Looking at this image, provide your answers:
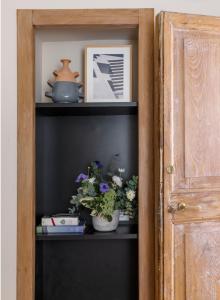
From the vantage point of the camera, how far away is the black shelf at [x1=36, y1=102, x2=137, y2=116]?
1727 millimetres

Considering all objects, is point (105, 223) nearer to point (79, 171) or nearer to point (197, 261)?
point (79, 171)

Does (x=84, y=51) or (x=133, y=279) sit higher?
(x=84, y=51)

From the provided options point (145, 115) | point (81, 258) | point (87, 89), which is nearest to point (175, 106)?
point (145, 115)

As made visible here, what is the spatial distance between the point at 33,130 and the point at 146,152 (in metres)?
0.61

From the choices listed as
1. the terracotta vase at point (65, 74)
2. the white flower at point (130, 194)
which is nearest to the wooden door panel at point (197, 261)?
the white flower at point (130, 194)

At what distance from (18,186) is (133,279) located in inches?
36.4

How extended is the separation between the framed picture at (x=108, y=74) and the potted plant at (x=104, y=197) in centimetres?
40

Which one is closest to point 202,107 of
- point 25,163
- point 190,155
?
point 190,155

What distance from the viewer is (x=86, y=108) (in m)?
1.77

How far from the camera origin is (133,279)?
2016 mm

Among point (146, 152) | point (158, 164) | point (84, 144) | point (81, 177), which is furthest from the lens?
point (84, 144)

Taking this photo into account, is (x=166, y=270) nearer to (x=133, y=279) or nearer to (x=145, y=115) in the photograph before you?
(x=133, y=279)

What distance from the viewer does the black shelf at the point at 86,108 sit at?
5.66 ft

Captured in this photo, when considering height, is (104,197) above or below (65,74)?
below
